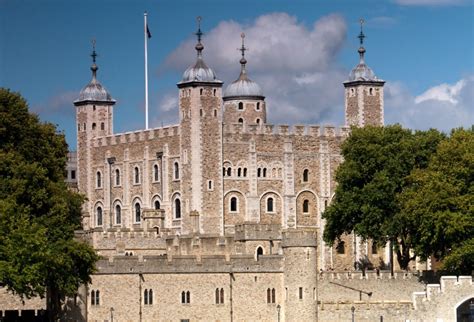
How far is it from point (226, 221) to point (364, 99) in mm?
13886

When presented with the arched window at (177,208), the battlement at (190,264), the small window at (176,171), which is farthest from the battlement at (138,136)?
the battlement at (190,264)

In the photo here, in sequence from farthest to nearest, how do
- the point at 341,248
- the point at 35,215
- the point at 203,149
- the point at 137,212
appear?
the point at 137,212
the point at 341,248
the point at 203,149
the point at 35,215

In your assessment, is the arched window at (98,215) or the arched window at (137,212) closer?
the arched window at (137,212)

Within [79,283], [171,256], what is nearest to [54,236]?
[79,283]

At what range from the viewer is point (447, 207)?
8569cm

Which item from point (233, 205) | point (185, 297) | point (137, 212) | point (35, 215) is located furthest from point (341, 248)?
point (35, 215)

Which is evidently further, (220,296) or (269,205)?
(269,205)

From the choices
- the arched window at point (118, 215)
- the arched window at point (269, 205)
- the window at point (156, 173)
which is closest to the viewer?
the arched window at point (269, 205)

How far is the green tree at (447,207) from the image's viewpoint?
84.4m

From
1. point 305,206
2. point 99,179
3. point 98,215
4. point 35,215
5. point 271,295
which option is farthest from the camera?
point 99,179

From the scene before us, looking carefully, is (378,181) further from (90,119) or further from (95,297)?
(90,119)

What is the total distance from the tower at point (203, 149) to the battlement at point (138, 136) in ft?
7.52

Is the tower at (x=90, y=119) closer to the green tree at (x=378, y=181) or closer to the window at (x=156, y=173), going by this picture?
the window at (x=156, y=173)

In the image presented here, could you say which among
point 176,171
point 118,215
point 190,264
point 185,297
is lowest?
point 185,297
